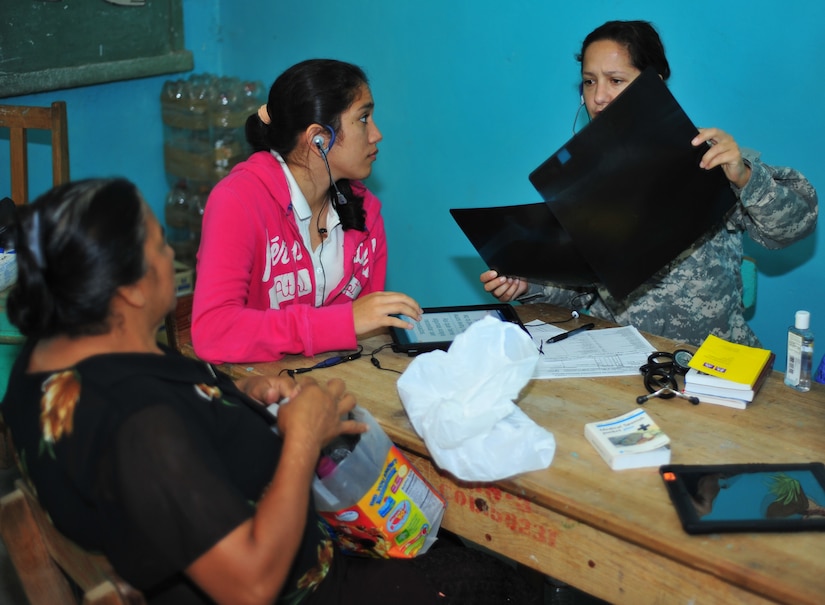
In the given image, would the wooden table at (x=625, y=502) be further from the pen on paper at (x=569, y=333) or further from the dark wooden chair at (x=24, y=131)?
the dark wooden chair at (x=24, y=131)

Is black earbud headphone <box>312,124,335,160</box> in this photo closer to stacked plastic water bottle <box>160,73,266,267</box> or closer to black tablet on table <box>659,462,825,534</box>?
black tablet on table <box>659,462,825,534</box>

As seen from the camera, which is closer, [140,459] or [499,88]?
[140,459]

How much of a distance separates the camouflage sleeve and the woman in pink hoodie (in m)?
0.78

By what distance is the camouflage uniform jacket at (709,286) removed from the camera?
1.93m

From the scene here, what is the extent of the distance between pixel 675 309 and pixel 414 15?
148 cm

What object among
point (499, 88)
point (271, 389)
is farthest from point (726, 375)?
point (499, 88)

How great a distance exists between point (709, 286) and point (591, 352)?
0.41m

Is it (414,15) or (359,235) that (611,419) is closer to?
(359,235)

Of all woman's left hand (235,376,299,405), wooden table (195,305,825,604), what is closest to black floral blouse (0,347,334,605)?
woman's left hand (235,376,299,405)

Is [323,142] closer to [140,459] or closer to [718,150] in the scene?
[718,150]

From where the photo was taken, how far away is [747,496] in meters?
1.26

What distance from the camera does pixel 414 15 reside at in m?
2.88

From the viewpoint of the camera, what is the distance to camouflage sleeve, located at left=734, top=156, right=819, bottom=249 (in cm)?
180

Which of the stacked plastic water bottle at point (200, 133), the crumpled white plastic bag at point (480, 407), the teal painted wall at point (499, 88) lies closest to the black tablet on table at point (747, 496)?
the crumpled white plastic bag at point (480, 407)
